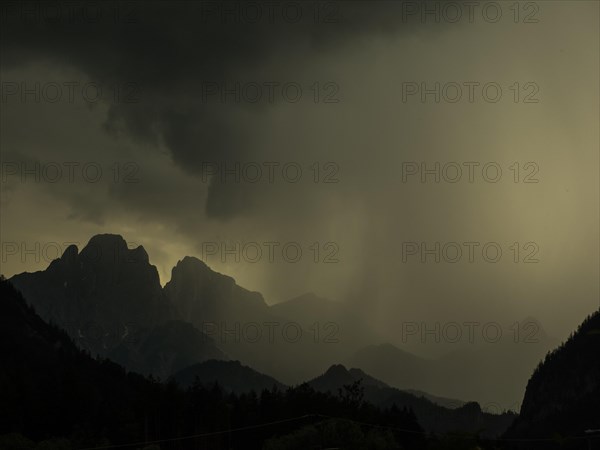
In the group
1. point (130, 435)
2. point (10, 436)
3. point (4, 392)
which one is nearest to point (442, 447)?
point (130, 435)

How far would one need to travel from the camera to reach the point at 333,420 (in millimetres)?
173875

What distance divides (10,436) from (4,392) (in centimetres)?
3057

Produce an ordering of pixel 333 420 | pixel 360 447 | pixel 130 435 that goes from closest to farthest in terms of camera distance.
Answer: pixel 360 447 < pixel 333 420 < pixel 130 435

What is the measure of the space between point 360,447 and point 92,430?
226 feet

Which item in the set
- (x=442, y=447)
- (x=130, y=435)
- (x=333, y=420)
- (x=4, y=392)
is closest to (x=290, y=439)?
(x=333, y=420)

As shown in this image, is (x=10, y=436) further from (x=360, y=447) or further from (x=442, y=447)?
(x=442, y=447)

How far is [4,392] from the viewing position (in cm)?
19838

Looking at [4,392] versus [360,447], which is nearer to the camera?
[360,447]

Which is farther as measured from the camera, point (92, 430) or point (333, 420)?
point (92, 430)

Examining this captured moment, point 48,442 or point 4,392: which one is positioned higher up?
point 4,392

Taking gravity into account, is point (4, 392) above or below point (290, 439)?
above

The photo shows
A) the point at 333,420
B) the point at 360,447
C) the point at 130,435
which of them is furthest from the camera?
the point at 130,435

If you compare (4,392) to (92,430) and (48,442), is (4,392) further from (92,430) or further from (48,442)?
(48,442)

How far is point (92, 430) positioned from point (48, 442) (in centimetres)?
3143
